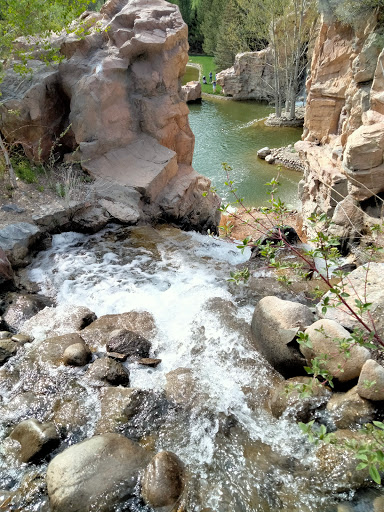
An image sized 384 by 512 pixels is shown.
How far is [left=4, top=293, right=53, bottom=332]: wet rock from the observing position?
5.21 metres

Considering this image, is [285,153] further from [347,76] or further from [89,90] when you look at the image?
[89,90]

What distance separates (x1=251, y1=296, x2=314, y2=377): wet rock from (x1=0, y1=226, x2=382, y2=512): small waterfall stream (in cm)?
18

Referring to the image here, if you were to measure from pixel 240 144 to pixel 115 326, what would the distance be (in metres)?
14.3

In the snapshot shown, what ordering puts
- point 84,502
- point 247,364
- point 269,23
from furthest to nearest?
point 269,23, point 247,364, point 84,502

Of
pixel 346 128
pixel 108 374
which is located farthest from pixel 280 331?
pixel 346 128

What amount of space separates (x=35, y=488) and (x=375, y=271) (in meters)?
4.53

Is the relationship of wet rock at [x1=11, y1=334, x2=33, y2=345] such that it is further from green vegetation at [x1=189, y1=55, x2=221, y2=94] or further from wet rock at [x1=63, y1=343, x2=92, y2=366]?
green vegetation at [x1=189, y1=55, x2=221, y2=94]

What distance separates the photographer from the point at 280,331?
14.9ft

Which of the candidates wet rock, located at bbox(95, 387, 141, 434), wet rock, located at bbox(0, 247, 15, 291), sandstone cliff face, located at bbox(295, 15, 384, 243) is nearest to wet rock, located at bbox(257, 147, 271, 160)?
sandstone cliff face, located at bbox(295, 15, 384, 243)

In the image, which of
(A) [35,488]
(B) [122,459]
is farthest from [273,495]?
(A) [35,488]

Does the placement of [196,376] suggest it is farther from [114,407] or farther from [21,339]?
[21,339]

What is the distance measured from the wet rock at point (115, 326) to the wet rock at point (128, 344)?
0.16 metres

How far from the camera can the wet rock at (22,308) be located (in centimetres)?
521

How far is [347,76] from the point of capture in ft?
31.9
